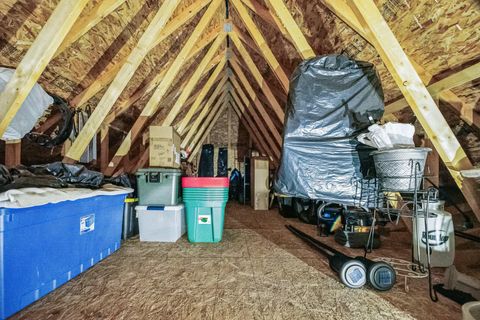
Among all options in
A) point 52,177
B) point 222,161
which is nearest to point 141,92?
point 52,177

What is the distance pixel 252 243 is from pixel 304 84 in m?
1.66

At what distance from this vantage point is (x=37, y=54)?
5.01 feet

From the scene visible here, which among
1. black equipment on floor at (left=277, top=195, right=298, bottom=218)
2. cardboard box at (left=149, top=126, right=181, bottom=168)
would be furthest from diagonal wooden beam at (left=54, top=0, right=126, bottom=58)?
black equipment on floor at (left=277, top=195, right=298, bottom=218)

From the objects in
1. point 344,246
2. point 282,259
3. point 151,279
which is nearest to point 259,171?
point 344,246

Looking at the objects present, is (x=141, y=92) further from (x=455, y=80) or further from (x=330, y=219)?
(x=455, y=80)

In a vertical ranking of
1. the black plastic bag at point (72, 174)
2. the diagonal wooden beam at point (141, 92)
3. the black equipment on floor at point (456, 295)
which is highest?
the diagonal wooden beam at point (141, 92)

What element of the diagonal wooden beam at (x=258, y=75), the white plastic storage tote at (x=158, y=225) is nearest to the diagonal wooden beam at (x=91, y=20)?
the white plastic storage tote at (x=158, y=225)

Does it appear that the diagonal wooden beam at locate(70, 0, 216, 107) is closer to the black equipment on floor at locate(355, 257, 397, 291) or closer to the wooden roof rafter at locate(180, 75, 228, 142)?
the wooden roof rafter at locate(180, 75, 228, 142)

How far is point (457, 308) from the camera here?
51.9 inches

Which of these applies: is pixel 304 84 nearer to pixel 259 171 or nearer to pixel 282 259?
pixel 282 259

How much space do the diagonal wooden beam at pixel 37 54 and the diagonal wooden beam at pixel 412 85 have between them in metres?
1.84

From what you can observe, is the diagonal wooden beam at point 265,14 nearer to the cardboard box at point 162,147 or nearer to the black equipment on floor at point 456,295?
the cardboard box at point 162,147

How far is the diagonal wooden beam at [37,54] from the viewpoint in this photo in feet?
4.95

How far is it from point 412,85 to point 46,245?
8.10 ft
